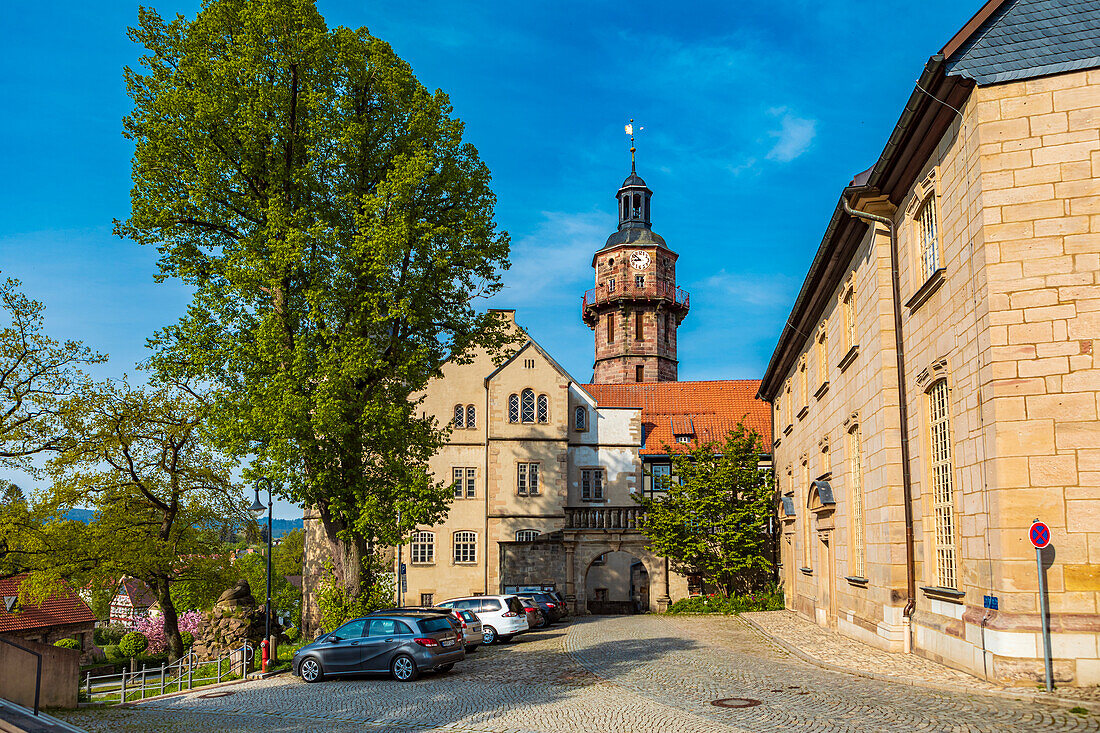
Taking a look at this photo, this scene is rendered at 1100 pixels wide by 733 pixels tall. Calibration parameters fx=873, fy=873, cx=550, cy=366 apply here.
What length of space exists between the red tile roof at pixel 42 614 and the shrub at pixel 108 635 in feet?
40.3

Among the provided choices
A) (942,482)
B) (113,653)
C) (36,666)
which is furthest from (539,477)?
(113,653)

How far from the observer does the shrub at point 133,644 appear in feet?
162

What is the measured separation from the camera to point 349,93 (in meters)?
20.8

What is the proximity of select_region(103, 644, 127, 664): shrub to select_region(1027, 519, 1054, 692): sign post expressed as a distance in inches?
1913

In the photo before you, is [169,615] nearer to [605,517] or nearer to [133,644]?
[605,517]

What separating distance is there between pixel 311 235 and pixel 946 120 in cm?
1275

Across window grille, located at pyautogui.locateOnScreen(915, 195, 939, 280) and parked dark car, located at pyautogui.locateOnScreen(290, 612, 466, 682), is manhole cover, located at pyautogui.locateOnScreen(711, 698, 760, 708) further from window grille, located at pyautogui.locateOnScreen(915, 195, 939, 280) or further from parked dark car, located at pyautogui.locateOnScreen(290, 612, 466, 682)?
window grille, located at pyautogui.locateOnScreen(915, 195, 939, 280)

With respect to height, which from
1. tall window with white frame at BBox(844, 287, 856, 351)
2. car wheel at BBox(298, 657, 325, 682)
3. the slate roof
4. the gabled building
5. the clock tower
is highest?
the clock tower

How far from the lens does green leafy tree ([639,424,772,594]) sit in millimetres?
35938

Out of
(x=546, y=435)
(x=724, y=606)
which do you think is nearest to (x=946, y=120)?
(x=724, y=606)

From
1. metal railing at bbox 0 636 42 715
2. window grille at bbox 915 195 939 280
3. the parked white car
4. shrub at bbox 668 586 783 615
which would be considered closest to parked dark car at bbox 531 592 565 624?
the parked white car

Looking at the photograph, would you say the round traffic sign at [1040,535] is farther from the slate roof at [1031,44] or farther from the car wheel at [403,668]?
the car wheel at [403,668]

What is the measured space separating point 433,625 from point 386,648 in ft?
3.29

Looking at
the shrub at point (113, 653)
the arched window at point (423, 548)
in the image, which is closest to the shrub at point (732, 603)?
the arched window at point (423, 548)
